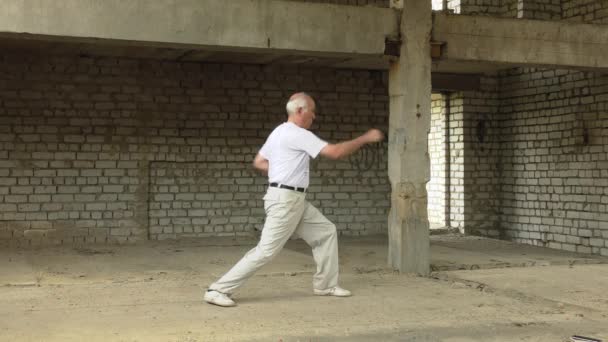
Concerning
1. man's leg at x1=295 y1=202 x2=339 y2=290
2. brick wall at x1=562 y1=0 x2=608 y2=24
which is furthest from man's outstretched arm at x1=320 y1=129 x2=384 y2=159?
brick wall at x1=562 y1=0 x2=608 y2=24

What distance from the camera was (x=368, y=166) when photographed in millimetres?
12102

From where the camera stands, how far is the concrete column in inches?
317

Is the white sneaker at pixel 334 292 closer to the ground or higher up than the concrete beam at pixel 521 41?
closer to the ground

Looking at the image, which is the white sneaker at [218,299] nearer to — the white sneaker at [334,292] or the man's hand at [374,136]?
the white sneaker at [334,292]

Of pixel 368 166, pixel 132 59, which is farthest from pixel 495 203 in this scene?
pixel 132 59

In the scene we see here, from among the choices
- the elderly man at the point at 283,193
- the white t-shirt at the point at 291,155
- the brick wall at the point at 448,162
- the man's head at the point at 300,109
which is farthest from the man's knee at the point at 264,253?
the brick wall at the point at 448,162

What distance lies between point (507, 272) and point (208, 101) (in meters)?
5.06

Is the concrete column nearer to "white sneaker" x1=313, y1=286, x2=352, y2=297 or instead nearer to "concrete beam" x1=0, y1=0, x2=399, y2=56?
"concrete beam" x1=0, y1=0, x2=399, y2=56

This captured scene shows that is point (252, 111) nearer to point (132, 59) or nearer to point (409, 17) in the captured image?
point (132, 59)

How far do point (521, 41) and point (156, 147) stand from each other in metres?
5.27

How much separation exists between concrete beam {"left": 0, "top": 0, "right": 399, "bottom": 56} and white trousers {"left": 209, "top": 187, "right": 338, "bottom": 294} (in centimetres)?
204

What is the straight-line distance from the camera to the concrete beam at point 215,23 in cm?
696

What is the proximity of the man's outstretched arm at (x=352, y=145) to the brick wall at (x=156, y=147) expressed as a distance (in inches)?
218

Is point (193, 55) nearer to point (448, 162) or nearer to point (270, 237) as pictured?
point (448, 162)
